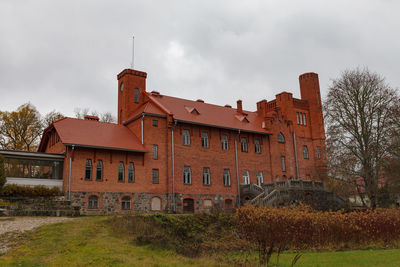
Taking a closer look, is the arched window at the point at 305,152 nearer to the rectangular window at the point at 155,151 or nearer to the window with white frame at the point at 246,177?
the window with white frame at the point at 246,177

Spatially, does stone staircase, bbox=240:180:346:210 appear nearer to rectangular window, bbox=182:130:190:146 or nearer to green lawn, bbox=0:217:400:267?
rectangular window, bbox=182:130:190:146

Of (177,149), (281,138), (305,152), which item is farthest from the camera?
(305,152)

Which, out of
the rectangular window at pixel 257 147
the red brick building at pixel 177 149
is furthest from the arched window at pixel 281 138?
the rectangular window at pixel 257 147

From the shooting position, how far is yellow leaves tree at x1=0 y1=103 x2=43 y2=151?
137ft

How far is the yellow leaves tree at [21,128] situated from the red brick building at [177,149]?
Result: 8544 mm

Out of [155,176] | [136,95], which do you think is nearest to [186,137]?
[155,176]

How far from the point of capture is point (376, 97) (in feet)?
94.2

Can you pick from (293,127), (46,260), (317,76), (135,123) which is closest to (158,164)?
(135,123)

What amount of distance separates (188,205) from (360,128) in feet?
50.2

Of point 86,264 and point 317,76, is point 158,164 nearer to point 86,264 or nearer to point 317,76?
point 86,264

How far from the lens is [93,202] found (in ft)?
95.3

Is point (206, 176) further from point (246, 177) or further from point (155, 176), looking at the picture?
point (155, 176)

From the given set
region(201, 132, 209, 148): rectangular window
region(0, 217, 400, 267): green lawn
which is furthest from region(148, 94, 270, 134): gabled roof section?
region(0, 217, 400, 267): green lawn

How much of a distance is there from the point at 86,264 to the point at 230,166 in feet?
84.4
